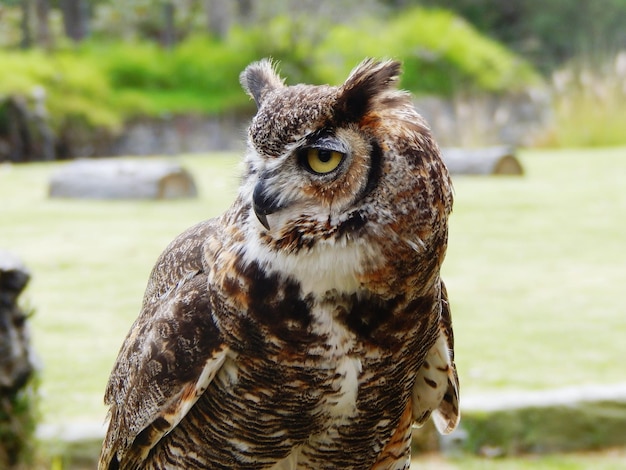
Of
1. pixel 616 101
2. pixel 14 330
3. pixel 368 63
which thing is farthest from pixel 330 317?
pixel 616 101

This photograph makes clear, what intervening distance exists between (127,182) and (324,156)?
727 cm

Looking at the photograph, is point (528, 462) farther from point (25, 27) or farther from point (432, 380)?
point (25, 27)

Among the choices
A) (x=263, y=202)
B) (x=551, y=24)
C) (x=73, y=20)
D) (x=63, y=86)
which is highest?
(x=263, y=202)

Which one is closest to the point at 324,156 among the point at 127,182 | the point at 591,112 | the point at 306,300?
the point at 306,300

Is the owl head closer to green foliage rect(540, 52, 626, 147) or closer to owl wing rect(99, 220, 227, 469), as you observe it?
owl wing rect(99, 220, 227, 469)

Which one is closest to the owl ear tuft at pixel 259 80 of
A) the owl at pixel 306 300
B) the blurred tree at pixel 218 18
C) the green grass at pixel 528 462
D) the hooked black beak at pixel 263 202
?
the owl at pixel 306 300

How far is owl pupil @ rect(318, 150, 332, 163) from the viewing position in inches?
66.1

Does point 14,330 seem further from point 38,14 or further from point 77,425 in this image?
point 38,14

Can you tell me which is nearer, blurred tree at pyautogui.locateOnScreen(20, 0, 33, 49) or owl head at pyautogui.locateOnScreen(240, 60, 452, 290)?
owl head at pyautogui.locateOnScreen(240, 60, 452, 290)

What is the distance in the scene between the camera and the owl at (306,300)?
1707 millimetres

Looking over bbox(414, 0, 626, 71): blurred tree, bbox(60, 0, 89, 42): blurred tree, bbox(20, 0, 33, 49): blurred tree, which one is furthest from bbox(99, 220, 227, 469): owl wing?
bbox(414, 0, 626, 71): blurred tree

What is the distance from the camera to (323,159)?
169 centimetres

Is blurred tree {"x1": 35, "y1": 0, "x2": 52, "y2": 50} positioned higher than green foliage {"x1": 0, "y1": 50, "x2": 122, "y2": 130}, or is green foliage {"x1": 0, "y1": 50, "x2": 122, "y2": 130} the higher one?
blurred tree {"x1": 35, "y1": 0, "x2": 52, "y2": 50}

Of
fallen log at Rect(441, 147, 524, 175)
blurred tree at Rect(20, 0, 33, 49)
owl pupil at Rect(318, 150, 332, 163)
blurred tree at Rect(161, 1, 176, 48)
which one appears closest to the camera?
owl pupil at Rect(318, 150, 332, 163)
